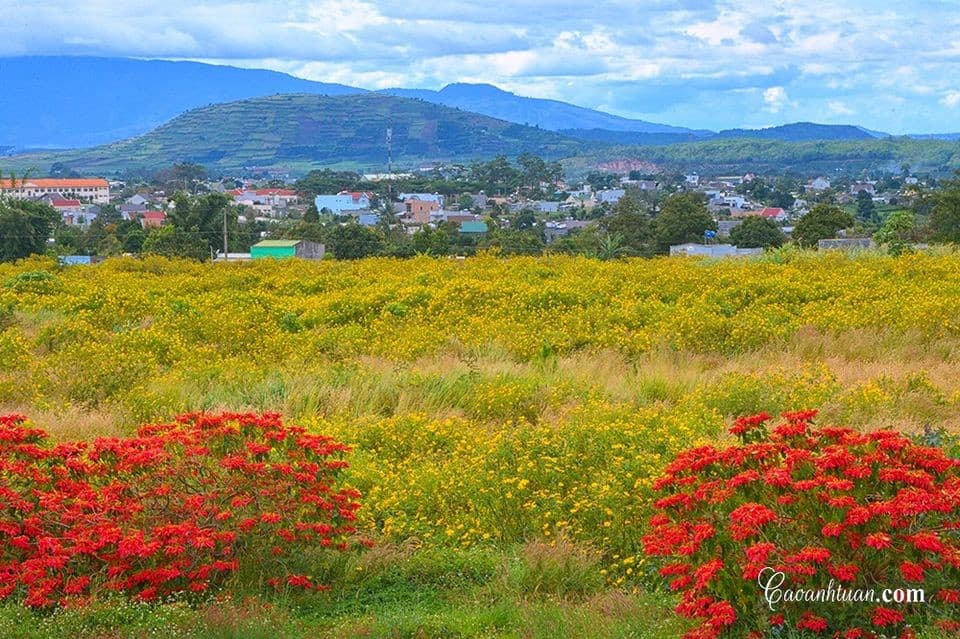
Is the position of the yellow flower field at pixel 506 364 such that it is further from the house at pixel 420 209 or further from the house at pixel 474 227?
the house at pixel 420 209

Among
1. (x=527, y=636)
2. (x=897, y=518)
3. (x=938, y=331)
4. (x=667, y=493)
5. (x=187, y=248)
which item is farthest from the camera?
(x=187, y=248)

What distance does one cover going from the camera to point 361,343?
39.8 feet

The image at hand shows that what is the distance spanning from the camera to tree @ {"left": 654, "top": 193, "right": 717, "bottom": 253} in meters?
35.8

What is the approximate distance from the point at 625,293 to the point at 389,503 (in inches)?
338

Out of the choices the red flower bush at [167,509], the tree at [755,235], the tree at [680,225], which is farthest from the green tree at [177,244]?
the red flower bush at [167,509]

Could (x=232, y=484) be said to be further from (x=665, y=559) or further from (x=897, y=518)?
(x=897, y=518)

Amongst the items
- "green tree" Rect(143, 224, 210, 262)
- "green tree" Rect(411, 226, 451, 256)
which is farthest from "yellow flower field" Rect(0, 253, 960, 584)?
"green tree" Rect(143, 224, 210, 262)

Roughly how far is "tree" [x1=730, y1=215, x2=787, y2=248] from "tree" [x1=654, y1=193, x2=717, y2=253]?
187 cm

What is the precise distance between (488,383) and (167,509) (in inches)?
181

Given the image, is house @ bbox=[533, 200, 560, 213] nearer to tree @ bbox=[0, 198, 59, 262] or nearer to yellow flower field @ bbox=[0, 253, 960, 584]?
tree @ bbox=[0, 198, 59, 262]

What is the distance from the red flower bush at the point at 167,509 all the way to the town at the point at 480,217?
657 inches

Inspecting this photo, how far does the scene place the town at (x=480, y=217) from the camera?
1304 inches

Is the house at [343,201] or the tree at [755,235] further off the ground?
the tree at [755,235]

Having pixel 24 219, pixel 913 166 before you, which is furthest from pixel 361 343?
pixel 913 166
